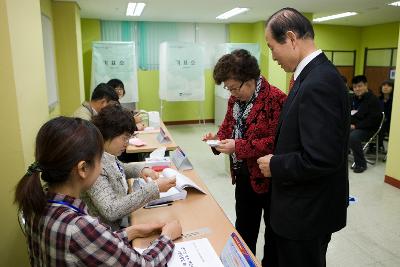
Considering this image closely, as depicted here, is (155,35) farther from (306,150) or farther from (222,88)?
(306,150)

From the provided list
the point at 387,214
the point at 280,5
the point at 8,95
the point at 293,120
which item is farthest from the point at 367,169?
the point at 8,95

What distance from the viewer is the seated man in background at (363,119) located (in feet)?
14.7

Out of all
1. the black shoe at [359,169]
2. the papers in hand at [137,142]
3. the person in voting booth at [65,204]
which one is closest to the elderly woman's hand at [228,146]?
the person in voting booth at [65,204]

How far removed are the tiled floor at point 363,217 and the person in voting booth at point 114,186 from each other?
133 cm

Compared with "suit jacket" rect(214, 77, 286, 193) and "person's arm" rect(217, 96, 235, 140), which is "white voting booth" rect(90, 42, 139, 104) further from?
"suit jacket" rect(214, 77, 286, 193)

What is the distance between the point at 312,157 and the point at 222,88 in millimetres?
6077

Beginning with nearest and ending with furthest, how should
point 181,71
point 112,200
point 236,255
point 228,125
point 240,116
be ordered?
1. point 236,255
2. point 112,200
3. point 240,116
4. point 228,125
5. point 181,71

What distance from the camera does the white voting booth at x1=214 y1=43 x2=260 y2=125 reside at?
22.5 feet

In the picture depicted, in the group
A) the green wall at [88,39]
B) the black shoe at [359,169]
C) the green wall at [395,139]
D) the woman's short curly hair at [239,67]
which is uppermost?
the green wall at [88,39]

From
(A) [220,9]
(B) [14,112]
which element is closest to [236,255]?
(B) [14,112]

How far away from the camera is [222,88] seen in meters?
7.10

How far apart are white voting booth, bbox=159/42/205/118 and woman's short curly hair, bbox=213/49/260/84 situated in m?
5.17

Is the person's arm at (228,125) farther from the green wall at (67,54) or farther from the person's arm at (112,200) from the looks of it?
the green wall at (67,54)

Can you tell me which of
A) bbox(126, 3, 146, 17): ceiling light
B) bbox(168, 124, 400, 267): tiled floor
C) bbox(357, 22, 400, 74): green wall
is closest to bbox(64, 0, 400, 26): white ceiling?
bbox(126, 3, 146, 17): ceiling light
